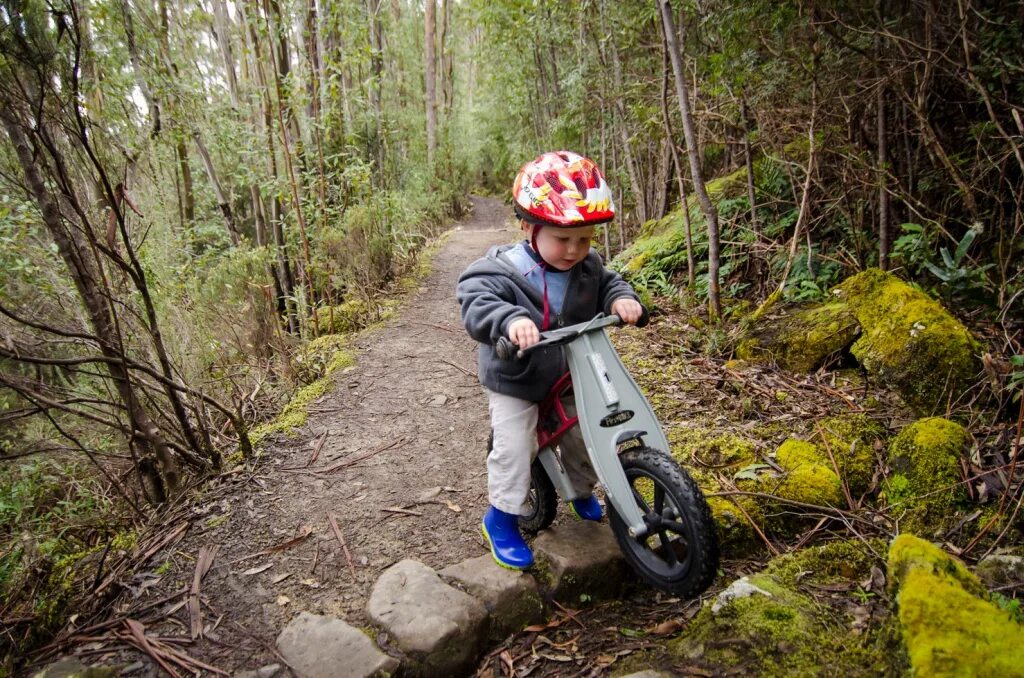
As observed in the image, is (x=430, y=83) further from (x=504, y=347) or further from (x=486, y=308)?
(x=504, y=347)

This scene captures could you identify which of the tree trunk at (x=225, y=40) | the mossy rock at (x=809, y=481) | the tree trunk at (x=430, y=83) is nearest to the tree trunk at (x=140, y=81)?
the tree trunk at (x=225, y=40)

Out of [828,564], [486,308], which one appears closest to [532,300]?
[486,308]

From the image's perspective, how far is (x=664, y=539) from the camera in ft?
6.89

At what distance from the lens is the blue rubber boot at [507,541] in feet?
8.30

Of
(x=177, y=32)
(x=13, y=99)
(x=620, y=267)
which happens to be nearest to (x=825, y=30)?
(x=620, y=267)

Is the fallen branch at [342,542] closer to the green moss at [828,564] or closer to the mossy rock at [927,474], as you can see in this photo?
the green moss at [828,564]

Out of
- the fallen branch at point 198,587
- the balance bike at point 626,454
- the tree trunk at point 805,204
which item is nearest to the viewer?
the balance bike at point 626,454

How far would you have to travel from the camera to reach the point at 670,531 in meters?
2.08

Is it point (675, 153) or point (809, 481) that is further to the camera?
point (675, 153)

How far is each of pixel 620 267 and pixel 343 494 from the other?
14.7 ft

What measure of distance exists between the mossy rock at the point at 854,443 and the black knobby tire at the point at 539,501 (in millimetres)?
1477

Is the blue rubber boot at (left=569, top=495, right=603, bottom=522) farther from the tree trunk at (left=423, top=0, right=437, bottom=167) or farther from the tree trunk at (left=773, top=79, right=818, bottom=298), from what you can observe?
the tree trunk at (left=423, top=0, right=437, bottom=167)

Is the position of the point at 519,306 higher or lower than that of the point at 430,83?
lower

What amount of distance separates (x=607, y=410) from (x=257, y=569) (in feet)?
6.61
